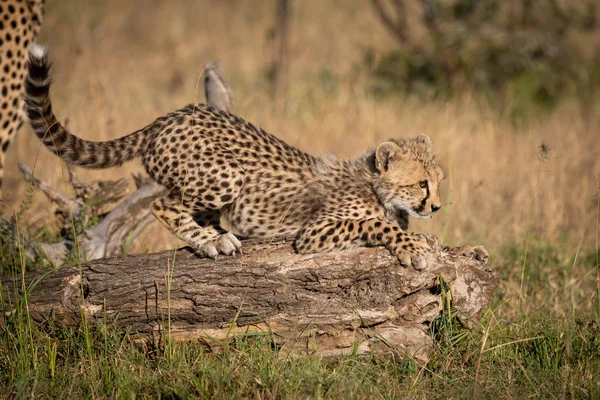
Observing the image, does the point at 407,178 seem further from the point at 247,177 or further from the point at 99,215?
the point at 99,215

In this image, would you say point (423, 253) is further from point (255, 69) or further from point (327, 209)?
point (255, 69)

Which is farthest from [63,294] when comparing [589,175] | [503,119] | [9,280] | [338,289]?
[503,119]

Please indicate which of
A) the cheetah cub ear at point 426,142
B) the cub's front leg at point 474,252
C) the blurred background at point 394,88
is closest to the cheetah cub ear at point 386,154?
the cheetah cub ear at point 426,142

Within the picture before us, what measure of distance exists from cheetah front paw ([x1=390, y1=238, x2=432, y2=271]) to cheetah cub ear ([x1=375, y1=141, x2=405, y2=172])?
73 cm

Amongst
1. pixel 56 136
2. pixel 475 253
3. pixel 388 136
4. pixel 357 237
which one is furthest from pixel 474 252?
pixel 388 136

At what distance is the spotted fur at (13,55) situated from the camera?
Answer: 546cm

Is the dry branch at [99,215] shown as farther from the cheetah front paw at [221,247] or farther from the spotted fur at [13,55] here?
the cheetah front paw at [221,247]

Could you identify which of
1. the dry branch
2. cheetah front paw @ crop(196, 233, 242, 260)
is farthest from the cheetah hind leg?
the dry branch

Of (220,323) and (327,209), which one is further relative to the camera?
(327,209)

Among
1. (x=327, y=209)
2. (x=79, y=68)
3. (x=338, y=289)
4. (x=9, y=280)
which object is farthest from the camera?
(x=79, y=68)

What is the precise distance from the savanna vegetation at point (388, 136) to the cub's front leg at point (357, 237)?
38cm

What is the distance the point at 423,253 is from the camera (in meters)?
3.98

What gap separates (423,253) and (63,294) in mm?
1867

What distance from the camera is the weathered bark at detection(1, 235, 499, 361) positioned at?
12.9 ft
